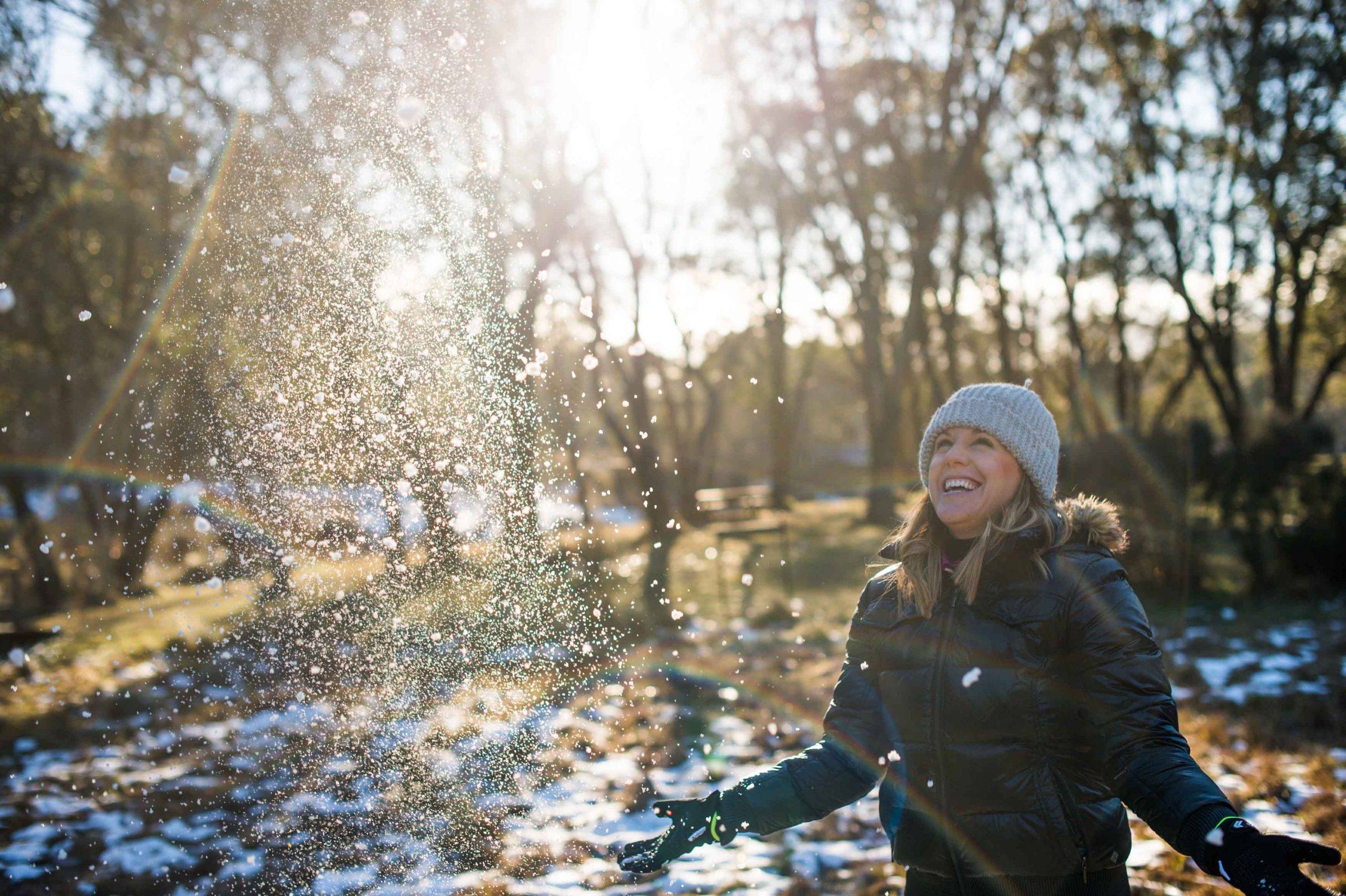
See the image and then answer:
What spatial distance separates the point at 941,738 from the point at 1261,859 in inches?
26.2

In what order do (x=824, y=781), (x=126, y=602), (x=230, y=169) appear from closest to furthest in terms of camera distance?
(x=824, y=781) < (x=230, y=169) < (x=126, y=602)

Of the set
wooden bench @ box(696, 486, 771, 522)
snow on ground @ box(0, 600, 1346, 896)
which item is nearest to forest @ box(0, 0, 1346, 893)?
snow on ground @ box(0, 600, 1346, 896)

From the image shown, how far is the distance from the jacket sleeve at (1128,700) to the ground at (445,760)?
2436mm

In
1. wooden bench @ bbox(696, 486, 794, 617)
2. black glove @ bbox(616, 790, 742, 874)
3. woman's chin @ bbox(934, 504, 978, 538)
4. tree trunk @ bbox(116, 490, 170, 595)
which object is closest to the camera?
black glove @ bbox(616, 790, 742, 874)

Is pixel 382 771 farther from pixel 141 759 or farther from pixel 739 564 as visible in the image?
pixel 739 564

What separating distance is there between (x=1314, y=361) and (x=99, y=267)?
98.5ft

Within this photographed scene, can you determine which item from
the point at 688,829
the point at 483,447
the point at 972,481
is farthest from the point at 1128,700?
the point at 483,447

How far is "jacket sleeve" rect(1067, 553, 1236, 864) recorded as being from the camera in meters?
2.05

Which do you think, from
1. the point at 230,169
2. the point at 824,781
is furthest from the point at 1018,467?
the point at 230,169

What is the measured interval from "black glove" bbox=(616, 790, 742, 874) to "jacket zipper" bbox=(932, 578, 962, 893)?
474 mm

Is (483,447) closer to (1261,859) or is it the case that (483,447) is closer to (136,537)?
(1261,859)

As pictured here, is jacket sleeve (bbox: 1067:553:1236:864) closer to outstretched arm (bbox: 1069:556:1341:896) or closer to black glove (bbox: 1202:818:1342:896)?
outstretched arm (bbox: 1069:556:1341:896)

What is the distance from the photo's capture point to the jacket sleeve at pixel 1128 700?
2.05m

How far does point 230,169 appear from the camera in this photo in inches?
233
